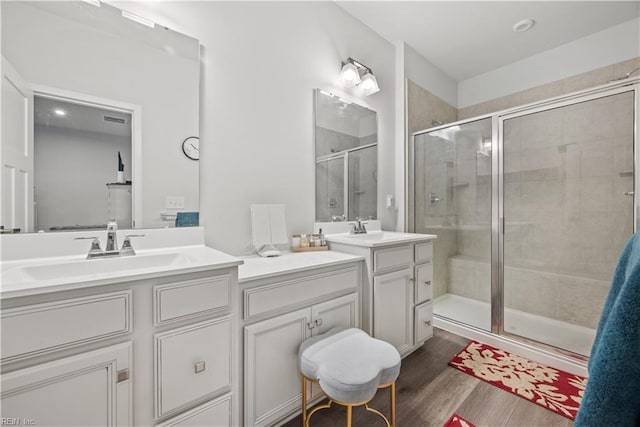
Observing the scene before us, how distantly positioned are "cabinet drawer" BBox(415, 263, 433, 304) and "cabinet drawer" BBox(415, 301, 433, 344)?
52 mm

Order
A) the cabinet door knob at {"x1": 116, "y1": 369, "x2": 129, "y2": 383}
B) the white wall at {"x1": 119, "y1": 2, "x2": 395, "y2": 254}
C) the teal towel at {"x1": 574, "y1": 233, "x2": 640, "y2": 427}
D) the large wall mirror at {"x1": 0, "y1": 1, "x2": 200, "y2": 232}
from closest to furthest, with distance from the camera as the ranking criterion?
Answer: the teal towel at {"x1": 574, "y1": 233, "x2": 640, "y2": 427} < the cabinet door knob at {"x1": 116, "y1": 369, "x2": 129, "y2": 383} < the large wall mirror at {"x1": 0, "y1": 1, "x2": 200, "y2": 232} < the white wall at {"x1": 119, "y1": 2, "x2": 395, "y2": 254}

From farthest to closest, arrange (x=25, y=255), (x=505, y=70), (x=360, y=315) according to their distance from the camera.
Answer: (x=505, y=70)
(x=360, y=315)
(x=25, y=255)

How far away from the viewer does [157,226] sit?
1298 mm

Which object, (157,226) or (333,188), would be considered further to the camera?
(333,188)

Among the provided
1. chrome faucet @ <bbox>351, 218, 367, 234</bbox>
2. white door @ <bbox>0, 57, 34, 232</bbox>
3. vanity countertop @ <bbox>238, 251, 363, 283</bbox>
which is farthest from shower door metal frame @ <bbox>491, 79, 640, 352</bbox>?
white door @ <bbox>0, 57, 34, 232</bbox>

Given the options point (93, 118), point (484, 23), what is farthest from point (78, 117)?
point (484, 23)

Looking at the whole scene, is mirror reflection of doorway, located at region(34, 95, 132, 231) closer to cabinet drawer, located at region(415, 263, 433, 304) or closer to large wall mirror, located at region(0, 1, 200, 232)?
large wall mirror, located at region(0, 1, 200, 232)

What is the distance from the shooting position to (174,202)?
134 cm

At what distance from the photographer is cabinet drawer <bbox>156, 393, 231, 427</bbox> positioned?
3.05 feet

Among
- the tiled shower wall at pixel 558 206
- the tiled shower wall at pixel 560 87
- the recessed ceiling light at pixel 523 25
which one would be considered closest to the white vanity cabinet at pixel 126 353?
the tiled shower wall at pixel 558 206

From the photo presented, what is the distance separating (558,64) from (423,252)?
7.72ft

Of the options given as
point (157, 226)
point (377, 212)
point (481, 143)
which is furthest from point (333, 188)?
point (481, 143)

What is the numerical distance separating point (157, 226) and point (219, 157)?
48 cm

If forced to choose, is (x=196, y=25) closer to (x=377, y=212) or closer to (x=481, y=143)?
(x=377, y=212)
